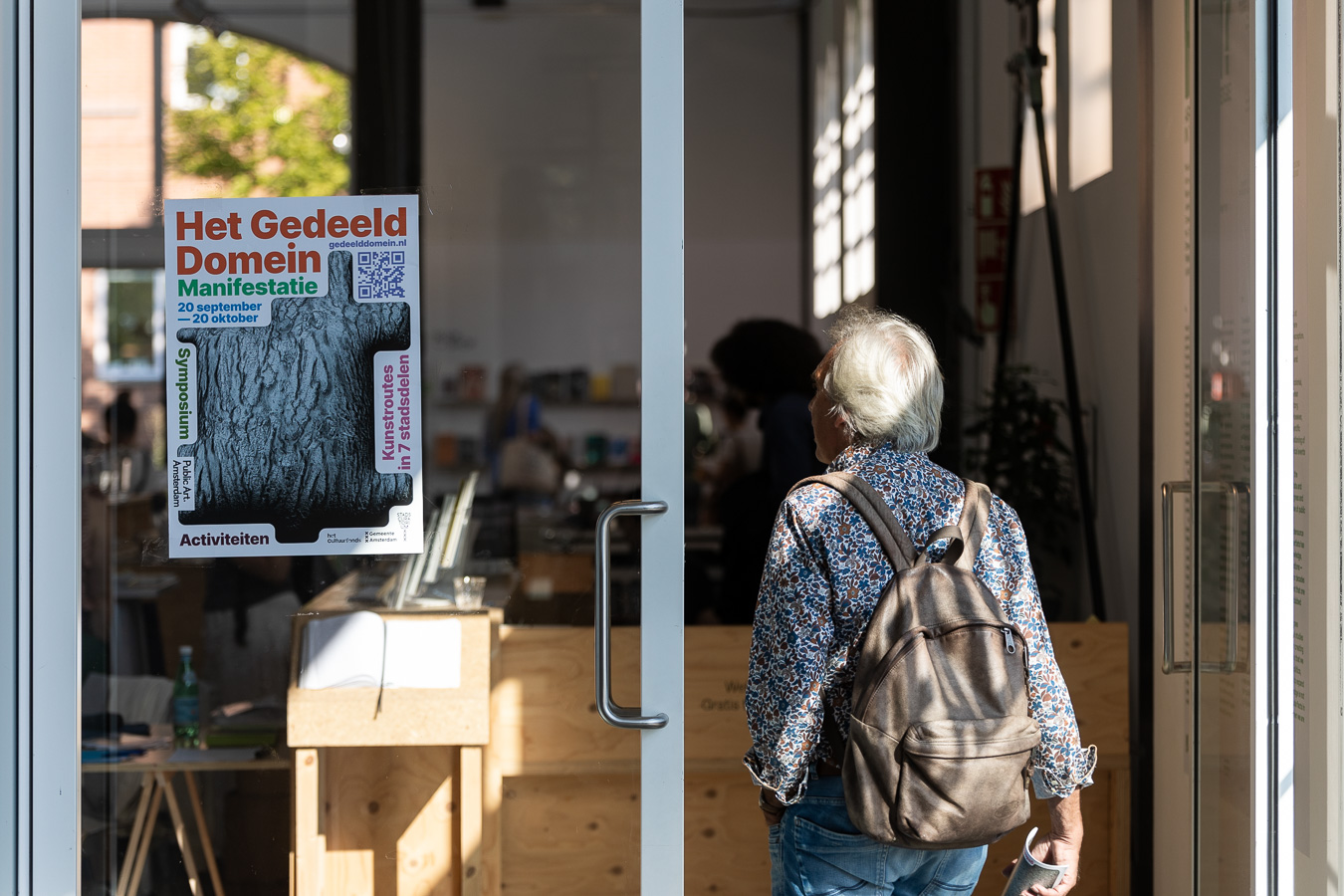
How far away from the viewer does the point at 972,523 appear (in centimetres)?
170

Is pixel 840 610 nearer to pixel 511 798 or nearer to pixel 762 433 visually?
pixel 511 798

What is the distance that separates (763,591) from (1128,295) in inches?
102

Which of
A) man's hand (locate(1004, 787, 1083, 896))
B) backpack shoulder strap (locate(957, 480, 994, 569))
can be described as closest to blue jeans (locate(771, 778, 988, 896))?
man's hand (locate(1004, 787, 1083, 896))

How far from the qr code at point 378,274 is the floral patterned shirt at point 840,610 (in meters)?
0.81

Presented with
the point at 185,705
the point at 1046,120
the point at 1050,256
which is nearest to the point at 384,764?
the point at 185,705

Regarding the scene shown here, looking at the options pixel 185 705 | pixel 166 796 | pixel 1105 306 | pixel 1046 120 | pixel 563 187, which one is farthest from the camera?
pixel 563 187

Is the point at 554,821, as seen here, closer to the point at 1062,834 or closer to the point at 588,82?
the point at 1062,834

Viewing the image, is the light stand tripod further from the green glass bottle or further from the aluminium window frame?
the aluminium window frame

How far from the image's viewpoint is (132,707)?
95.5 inches

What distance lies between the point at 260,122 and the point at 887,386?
Answer: 1859 millimetres

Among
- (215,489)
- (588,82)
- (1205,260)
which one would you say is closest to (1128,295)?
(1205,260)

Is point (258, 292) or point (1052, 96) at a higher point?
point (1052, 96)

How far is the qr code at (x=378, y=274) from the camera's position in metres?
1.99

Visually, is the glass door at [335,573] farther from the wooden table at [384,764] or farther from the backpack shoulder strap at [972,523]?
the backpack shoulder strap at [972,523]
